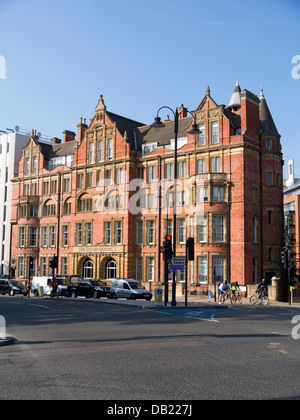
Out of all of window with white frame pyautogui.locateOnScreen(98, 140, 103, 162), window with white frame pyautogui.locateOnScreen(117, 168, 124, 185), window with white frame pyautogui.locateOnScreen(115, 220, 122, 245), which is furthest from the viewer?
window with white frame pyautogui.locateOnScreen(98, 140, 103, 162)

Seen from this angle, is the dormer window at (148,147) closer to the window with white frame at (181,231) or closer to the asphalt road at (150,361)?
the window with white frame at (181,231)

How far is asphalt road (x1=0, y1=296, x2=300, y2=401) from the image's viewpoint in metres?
7.44

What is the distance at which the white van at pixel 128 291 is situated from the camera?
37.3 m

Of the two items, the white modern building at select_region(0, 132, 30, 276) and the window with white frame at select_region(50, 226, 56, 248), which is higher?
the white modern building at select_region(0, 132, 30, 276)

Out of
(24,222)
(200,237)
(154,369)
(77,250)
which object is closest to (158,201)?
(200,237)

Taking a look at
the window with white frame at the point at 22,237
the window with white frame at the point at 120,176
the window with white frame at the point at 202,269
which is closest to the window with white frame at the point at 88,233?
the window with white frame at the point at 120,176

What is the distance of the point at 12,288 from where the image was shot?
1816 inches

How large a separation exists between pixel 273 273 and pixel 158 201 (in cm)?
1349

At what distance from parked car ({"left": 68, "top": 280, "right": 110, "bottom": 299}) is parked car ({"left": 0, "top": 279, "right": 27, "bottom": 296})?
6401 millimetres

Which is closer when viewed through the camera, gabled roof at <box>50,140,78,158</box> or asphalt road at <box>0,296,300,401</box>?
asphalt road at <box>0,296,300,401</box>

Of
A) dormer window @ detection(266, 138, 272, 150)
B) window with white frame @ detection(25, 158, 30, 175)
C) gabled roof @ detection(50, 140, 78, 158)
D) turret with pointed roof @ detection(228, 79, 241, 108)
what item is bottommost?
dormer window @ detection(266, 138, 272, 150)

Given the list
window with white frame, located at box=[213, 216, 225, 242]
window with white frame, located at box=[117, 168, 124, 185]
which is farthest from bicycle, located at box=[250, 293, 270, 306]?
window with white frame, located at box=[117, 168, 124, 185]

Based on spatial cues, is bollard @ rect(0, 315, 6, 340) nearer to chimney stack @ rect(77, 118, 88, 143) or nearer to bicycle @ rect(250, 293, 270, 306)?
bicycle @ rect(250, 293, 270, 306)

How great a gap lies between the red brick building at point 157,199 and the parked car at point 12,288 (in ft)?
9.16
